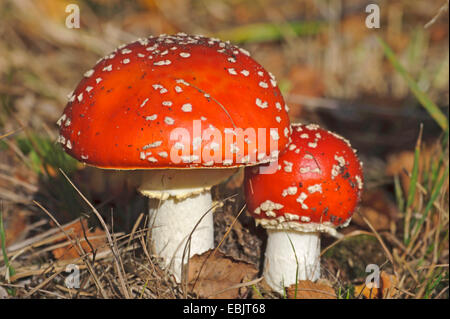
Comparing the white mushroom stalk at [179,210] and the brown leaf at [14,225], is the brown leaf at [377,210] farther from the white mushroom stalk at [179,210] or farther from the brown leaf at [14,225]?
the brown leaf at [14,225]

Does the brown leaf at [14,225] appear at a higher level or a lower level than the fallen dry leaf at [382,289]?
higher

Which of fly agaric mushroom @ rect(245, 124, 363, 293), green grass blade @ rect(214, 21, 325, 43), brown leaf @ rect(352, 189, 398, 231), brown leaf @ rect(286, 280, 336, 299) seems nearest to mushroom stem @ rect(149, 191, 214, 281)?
fly agaric mushroom @ rect(245, 124, 363, 293)

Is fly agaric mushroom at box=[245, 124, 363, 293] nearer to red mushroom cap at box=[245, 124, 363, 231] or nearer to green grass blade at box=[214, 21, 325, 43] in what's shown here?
red mushroom cap at box=[245, 124, 363, 231]

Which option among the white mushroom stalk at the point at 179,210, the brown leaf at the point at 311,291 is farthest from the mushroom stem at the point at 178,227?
the brown leaf at the point at 311,291

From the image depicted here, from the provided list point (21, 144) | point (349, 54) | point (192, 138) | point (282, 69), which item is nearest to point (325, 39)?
point (349, 54)

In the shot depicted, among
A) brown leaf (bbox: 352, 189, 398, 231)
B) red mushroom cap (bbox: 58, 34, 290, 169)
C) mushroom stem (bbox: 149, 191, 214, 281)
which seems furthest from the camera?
brown leaf (bbox: 352, 189, 398, 231)

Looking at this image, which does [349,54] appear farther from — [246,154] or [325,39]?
[246,154]

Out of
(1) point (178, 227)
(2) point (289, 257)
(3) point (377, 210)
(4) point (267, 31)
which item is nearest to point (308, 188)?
(2) point (289, 257)
